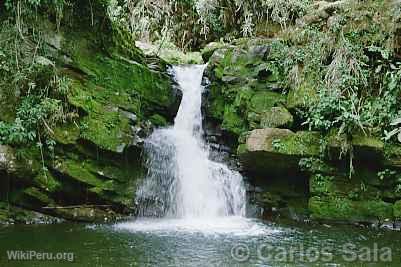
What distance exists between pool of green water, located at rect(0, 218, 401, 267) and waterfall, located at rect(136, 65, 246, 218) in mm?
870

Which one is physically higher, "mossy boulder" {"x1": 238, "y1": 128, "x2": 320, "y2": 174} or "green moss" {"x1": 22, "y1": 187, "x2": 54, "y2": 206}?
"mossy boulder" {"x1": 238, "y1": 128, "x2": 320, "y2": 174}

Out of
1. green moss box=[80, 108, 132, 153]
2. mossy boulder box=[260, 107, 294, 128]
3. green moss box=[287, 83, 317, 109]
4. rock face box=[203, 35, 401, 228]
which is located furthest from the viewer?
mossy boulder box=[260, 107, 294, 128]

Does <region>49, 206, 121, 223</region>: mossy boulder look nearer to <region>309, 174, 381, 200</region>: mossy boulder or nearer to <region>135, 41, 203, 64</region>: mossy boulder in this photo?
<region>309, 174, 381, 200</region>: mossy boulder

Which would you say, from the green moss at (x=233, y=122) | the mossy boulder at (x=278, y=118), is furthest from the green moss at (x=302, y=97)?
the green moss at (x=233, y=122)

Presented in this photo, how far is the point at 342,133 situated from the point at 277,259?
2.96 metres

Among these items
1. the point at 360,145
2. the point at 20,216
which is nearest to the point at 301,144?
the point at 360,145

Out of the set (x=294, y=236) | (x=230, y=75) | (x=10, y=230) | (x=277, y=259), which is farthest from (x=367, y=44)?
(x=10, y=230)

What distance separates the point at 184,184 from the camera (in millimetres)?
8562

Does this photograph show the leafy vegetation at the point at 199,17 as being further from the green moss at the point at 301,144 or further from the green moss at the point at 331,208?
the green moss at the point at 331,208

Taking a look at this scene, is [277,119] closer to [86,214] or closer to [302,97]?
[302,97]

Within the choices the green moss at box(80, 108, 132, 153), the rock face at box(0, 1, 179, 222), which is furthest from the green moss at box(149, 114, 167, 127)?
the green moss at box(80, 108, 132, 153)

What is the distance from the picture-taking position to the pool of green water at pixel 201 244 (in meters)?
5.08

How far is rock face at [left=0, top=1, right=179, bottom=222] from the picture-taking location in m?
7.42

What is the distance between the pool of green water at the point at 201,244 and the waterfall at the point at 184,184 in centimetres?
87
